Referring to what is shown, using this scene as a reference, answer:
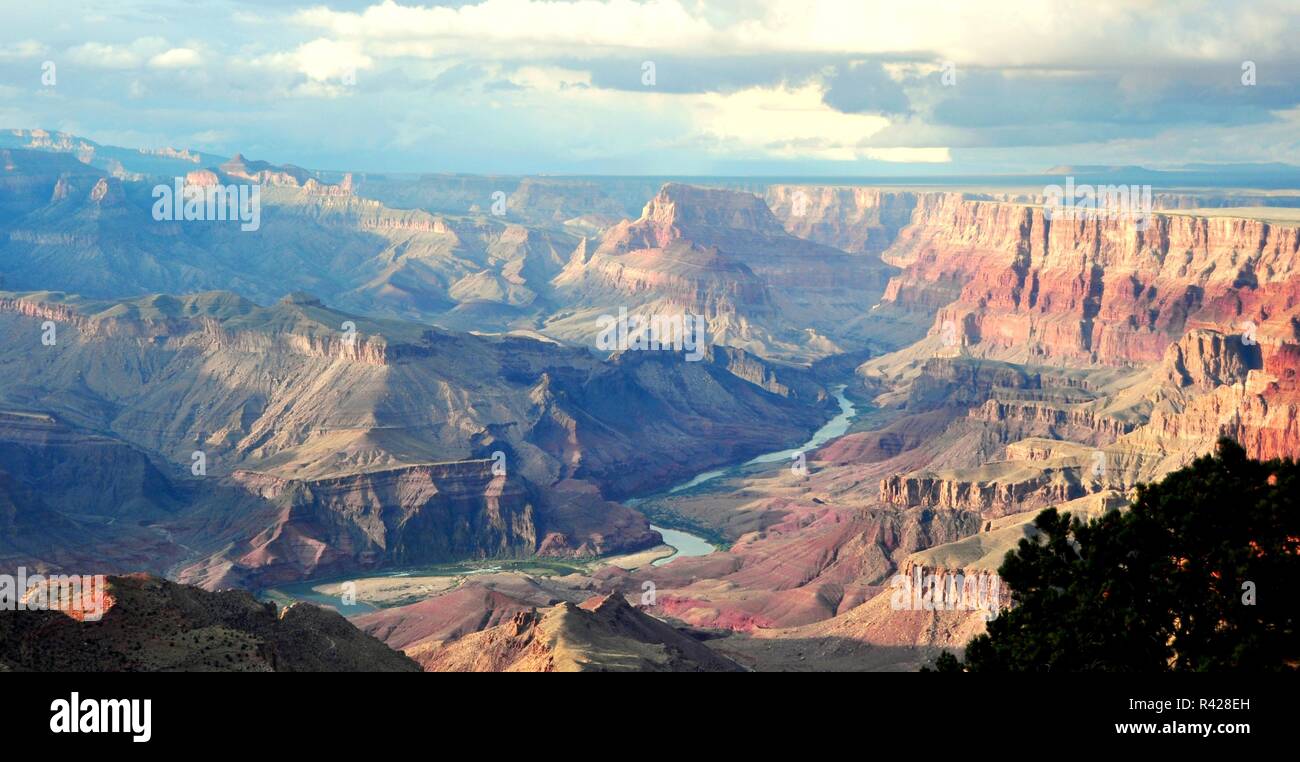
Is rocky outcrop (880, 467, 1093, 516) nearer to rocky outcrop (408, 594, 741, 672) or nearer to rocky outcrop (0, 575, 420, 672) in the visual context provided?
rocky outcrop (408, 594, 741, 672)

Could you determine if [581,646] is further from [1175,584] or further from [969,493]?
[969,493]

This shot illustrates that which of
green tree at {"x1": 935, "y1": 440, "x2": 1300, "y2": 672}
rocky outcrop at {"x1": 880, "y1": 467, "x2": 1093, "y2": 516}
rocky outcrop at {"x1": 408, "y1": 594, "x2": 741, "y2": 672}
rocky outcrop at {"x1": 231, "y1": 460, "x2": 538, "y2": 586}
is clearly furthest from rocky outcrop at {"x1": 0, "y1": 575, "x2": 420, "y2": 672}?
rocky outcrop at {"x1": 231, "y1": 460, "x2": 538, "y2": 586}

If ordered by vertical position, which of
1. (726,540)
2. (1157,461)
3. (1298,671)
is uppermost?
(1298,671)

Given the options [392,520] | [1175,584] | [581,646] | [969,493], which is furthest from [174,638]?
[392,520]

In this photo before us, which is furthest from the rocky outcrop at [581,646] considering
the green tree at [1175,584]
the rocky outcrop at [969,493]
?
the rocky outcrop at [969,493]

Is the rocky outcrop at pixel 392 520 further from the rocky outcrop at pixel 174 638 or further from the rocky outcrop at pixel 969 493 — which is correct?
the rocky outcrop at pixel 174 638

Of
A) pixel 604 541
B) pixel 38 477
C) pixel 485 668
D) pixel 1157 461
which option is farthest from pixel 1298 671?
pixel 38 477

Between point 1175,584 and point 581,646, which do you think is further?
point 581,646
